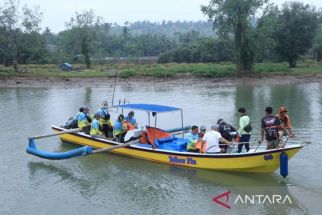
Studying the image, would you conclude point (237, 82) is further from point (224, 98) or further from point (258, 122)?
point (258, 122)

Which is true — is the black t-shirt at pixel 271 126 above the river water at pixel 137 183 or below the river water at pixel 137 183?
above

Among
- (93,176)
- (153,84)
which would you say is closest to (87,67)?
(153,84)

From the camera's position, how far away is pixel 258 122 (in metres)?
22.7

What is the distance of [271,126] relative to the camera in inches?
535

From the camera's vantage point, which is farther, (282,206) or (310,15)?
(310,15)

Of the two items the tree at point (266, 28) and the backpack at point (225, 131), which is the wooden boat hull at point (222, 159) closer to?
the backpack at point (225, 131)

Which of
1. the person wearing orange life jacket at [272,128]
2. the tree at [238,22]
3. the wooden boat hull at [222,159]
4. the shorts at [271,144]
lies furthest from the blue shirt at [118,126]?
the tree at [238,22]

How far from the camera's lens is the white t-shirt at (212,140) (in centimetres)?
1406

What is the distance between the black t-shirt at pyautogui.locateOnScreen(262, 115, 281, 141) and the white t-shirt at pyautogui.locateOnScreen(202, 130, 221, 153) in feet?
4.69

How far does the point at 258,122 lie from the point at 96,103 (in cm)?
1248

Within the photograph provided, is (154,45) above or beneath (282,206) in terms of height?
above

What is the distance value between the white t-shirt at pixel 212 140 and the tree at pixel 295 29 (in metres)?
42.7

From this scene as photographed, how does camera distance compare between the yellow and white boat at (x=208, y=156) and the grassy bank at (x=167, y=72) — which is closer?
the yellow and white boat at (x=208, y=156)

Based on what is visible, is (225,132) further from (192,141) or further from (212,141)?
(192,141)
